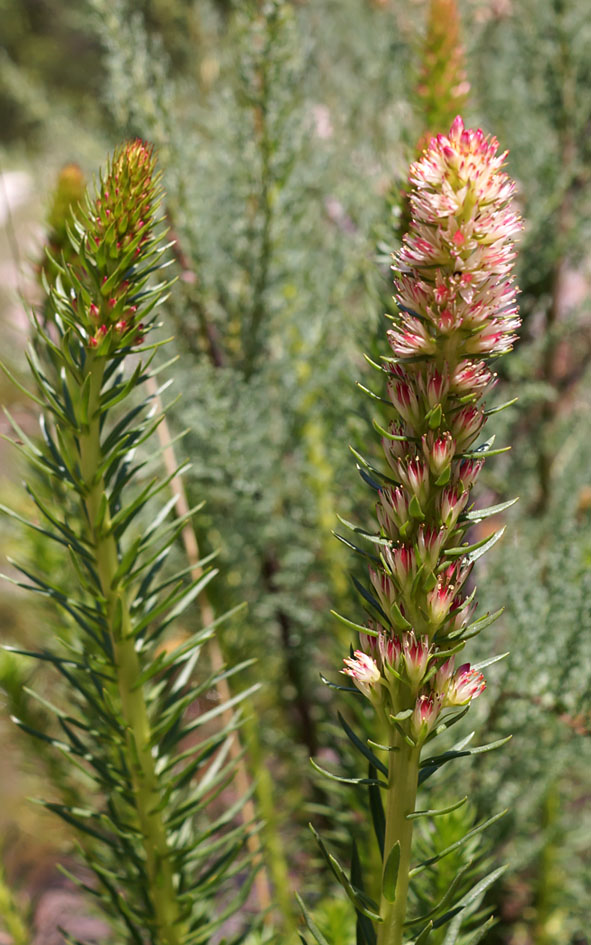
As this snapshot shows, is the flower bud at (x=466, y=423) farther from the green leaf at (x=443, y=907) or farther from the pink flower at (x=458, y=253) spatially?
the green leaf at (x=443, y=907)

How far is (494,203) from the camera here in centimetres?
19

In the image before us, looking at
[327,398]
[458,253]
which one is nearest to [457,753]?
[458,253]

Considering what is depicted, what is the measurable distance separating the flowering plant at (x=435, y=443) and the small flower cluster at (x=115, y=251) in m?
0.08

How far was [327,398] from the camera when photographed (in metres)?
0.60

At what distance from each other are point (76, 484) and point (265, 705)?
495 millimetres

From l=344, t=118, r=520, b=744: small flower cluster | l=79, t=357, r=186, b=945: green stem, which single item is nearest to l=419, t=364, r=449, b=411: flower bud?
l=344, t=118, r=520, b=744: small flower cluster

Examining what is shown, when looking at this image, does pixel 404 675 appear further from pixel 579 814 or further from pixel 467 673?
pixel 579 814

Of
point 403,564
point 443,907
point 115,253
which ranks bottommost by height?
point 443,907

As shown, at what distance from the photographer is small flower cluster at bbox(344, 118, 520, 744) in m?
0.19

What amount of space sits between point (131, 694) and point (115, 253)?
0.15 meters

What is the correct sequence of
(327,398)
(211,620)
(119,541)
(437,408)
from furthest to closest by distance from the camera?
(327,398) < (211,620) < (119,541) < (437,408)

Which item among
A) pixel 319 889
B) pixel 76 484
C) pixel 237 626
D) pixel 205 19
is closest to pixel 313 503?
pixel 237 626

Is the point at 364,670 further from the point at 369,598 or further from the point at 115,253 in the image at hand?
the point at 115,253

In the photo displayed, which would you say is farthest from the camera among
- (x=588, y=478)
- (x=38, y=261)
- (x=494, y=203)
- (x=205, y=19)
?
(x=205, y=19)
